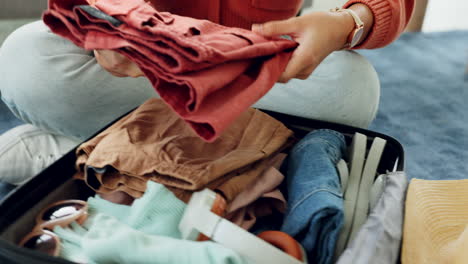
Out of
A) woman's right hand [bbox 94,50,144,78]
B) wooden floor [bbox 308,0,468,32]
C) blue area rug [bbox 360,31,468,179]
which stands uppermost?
woman's right hand [bbox 94,50,144,78]

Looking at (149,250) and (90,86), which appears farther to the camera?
(90,86)

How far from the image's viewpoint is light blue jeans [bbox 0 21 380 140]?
0.71 metres

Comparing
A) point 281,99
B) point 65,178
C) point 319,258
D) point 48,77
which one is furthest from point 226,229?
point 48,77

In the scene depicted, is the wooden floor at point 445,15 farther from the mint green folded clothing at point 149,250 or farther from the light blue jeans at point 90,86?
the mint green folded clothing at point 149,250

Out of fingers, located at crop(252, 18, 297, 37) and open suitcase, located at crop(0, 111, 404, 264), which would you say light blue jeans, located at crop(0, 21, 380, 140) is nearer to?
open suitcase, located at crop(0, 111, 404, 264)

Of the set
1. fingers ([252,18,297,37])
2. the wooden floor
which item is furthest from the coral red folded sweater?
the wooden floor

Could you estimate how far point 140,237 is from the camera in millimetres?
377

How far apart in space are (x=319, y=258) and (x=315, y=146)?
6.1 inches

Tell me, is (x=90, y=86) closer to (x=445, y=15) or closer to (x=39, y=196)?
(x=39, y=196)

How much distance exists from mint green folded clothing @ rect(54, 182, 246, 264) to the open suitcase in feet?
0.14

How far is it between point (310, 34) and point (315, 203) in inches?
7.8

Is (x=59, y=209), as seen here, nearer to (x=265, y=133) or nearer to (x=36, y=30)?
(x=265, y=133)

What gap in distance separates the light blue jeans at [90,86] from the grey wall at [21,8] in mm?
302

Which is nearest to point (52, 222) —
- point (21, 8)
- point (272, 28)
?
point (272, 28)
